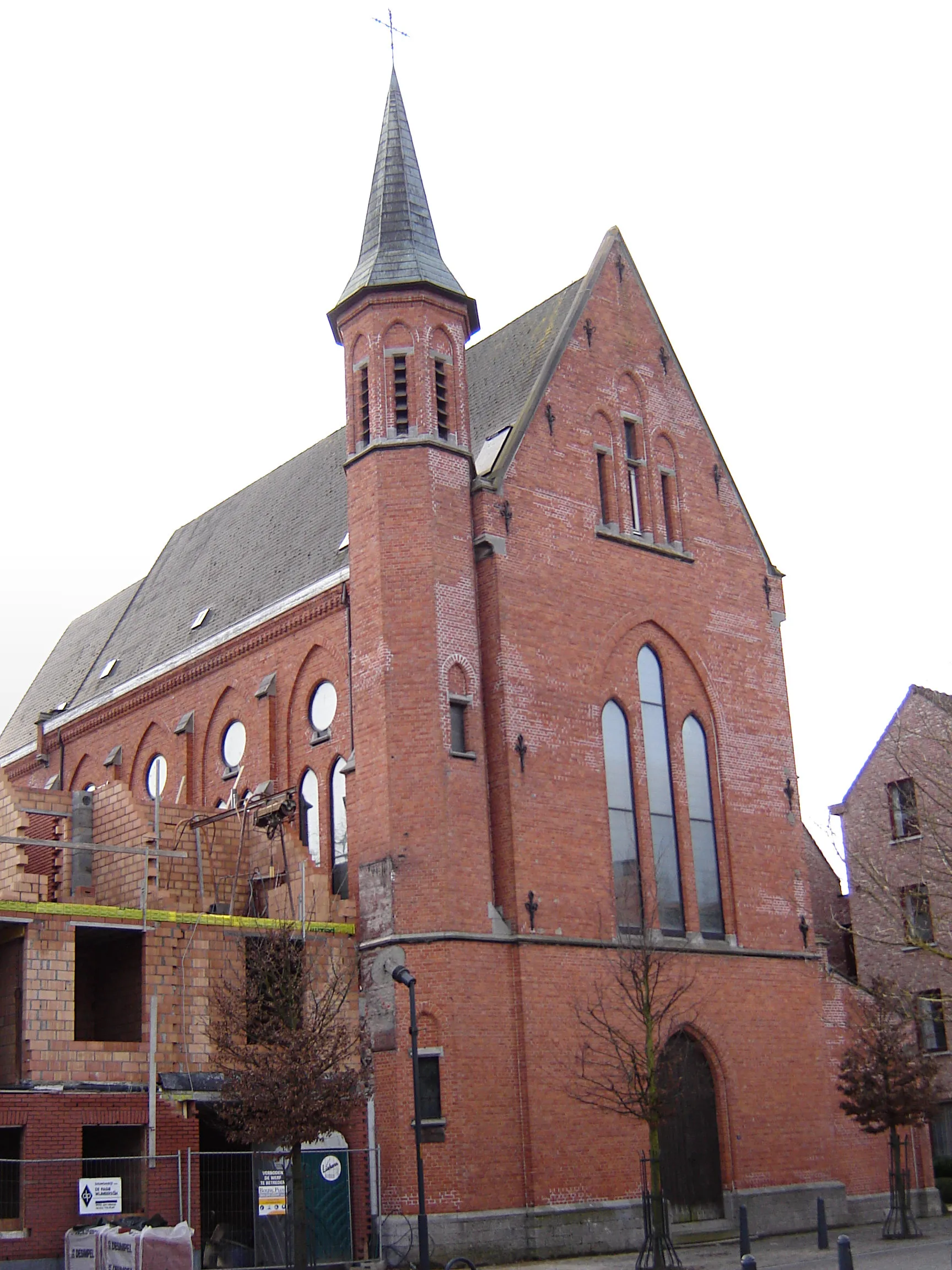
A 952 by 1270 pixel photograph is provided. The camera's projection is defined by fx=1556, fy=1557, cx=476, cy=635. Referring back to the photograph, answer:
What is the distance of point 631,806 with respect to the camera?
31922 mm

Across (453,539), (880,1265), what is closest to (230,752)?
(453,539)

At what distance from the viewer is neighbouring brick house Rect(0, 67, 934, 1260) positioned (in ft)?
88.5

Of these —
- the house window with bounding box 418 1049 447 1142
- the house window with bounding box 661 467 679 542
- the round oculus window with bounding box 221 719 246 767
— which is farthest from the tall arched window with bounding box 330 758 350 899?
the house window with bounding box 661 467 679 542

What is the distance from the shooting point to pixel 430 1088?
26672 millimetres

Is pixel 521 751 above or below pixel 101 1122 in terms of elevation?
above

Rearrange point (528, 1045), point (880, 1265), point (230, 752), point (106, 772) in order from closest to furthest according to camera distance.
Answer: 1. point (880, 1265)
2. point (528, 1045)
3. point (230, 752)
4. point (106, 772)

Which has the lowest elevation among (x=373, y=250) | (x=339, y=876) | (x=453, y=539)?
(x=339, y=876)

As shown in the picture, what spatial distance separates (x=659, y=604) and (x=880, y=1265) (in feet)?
47.9

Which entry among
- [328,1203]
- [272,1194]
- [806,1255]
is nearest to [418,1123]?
[272,1194]

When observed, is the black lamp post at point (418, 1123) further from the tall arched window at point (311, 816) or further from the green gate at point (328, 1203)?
the tall arched window at point (311, 816)

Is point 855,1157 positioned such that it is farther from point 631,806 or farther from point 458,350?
point 458,350

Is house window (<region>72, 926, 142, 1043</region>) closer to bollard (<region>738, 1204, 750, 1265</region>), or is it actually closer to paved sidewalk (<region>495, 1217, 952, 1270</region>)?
paved sidewalk (<region>495, 1217, 952, 1270</region>)

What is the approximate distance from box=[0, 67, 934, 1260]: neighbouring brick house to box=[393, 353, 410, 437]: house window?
65 millimetres

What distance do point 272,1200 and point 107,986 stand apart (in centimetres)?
614
